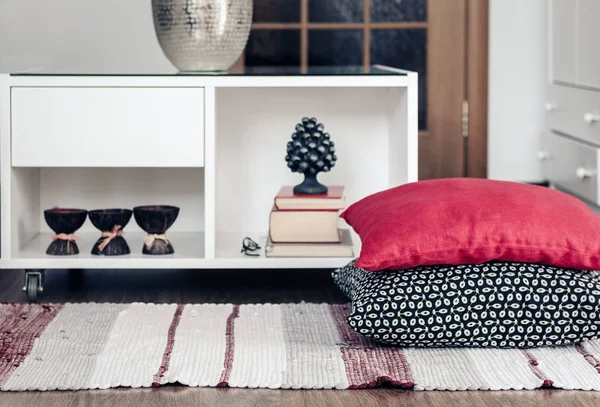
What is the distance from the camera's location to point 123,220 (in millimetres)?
2262

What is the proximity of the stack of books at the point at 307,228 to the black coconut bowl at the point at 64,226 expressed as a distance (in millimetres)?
454

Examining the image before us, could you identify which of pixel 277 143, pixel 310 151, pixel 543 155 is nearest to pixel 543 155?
pixel 543 155

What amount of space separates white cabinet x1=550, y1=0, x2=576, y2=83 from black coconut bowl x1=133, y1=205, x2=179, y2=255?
1504 millimetres

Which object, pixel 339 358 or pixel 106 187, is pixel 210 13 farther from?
pixel 339 358

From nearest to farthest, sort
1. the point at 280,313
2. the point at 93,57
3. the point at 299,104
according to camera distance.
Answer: the point at 280,313
the point at 299,104
the point at 93,57

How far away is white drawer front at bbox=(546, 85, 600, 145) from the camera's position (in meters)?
2.76

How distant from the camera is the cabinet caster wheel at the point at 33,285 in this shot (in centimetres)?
221

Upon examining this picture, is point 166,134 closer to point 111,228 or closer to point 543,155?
point 111,228

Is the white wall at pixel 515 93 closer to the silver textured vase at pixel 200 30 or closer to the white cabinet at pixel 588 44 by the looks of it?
the white cabinet at pixel 588 44

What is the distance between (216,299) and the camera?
7.32 feet

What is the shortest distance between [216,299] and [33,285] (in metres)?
0.43

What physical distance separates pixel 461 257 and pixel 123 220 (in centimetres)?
92

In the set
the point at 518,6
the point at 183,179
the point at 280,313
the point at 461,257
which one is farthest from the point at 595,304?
the point at 518,6

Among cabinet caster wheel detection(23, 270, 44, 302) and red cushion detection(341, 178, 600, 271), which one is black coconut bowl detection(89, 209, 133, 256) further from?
red cushion detection(341, 178, 600, 271)
